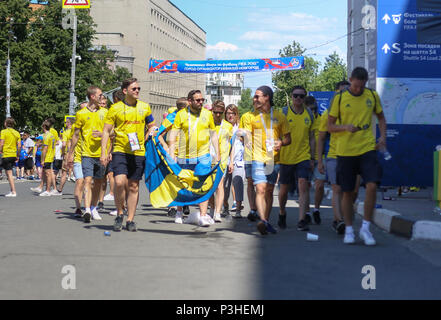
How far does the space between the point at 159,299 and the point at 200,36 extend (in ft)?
438

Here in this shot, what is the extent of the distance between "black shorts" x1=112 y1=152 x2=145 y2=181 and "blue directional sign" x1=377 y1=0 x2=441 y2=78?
4.91 metres

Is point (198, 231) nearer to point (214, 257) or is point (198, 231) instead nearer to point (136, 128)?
point (136, 128)

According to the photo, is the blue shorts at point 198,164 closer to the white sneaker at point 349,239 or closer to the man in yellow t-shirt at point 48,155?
the white sneaker at point 349,239

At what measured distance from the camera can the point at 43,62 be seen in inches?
1907

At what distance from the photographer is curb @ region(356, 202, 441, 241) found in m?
9.22

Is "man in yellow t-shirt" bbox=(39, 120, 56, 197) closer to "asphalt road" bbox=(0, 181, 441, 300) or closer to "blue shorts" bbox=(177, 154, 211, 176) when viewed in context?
"asphalt road" bbox=(0, 181, 441, 300)

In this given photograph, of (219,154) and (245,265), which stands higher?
(219,154)

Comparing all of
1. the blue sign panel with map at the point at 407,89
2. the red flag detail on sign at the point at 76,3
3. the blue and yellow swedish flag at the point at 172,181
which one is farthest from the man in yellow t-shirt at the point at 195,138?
the red flag detail on sign at the point at 76,3

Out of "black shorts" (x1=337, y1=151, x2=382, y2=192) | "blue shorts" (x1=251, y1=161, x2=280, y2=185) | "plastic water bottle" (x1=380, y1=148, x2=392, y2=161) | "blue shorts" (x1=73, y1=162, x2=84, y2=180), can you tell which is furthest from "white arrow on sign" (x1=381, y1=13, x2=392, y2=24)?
"blue shorts" (x1=73, y1=162, x2=84, y2=180)

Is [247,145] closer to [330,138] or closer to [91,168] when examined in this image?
[330,138]

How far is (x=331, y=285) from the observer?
19.9ft

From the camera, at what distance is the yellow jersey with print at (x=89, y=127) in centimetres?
1153

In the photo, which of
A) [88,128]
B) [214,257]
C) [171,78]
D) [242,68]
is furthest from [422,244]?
[171,78]

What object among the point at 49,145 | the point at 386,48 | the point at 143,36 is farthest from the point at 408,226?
the point at 143,36
